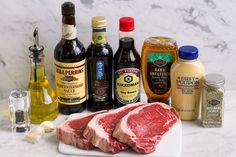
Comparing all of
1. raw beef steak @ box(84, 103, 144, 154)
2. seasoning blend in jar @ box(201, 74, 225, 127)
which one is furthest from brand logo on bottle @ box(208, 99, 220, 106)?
raw beef steak @ box(84, 103, 144, 154)

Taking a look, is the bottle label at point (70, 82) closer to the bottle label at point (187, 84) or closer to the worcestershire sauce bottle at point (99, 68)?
the worcestershire sauce bottle at point (99, 68)

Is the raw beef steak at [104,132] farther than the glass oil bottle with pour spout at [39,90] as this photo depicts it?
No

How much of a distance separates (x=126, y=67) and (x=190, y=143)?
255 mm

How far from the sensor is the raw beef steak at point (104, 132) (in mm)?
1470

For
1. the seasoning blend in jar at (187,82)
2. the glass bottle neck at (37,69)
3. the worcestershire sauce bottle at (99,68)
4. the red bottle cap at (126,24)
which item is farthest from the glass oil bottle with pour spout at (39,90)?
the seasoning blend in jar at (187,82)

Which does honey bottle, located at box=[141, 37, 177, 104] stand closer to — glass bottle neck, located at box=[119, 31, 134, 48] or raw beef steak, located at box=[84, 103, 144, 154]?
glass bottle neck, located at box=[119, 31, 134, 48]

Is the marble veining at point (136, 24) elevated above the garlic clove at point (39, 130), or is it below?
above

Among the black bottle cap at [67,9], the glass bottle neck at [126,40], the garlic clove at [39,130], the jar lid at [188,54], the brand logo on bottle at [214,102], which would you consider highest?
the black bottle cap at [67,9]

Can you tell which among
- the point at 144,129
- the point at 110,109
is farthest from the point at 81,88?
the point at 144,129

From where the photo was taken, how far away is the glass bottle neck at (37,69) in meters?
1.59

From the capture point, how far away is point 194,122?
1.63 meters

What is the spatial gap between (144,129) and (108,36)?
12.4 inches

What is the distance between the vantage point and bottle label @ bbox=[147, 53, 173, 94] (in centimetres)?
163

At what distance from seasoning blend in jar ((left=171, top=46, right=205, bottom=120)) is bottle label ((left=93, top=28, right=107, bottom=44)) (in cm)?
19
